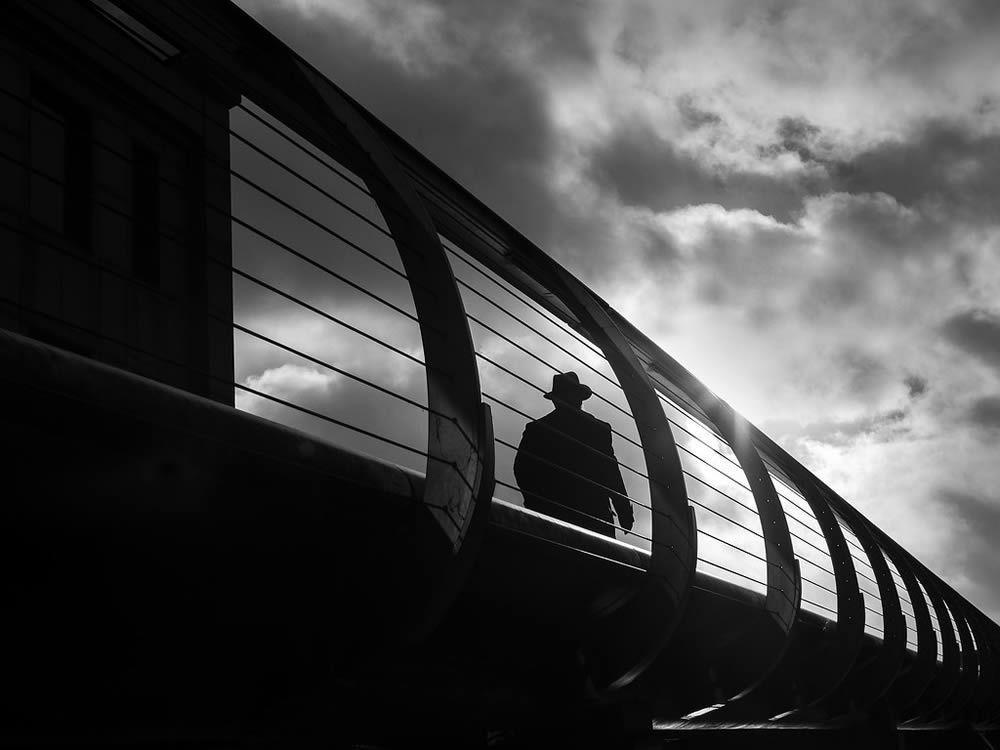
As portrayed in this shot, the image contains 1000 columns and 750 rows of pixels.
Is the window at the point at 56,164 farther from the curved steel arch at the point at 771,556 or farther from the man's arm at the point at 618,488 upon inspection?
the curved steel arch at the point at 771,556

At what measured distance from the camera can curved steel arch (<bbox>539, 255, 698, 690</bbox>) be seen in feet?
8.18

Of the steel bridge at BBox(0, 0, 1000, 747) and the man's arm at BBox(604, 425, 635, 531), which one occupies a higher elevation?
the man's arm at BBox(604, 425, 635, 531)

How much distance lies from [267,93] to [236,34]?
0.41 ft

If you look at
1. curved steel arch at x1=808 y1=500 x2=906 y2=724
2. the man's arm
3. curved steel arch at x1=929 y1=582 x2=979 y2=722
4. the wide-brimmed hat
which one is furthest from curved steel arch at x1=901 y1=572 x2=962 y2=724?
the wide-brimmed hat

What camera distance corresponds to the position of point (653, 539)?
250cm

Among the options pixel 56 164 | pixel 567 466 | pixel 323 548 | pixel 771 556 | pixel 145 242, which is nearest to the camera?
pixel 323 548

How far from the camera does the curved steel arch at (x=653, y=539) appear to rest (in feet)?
Result: 8.18

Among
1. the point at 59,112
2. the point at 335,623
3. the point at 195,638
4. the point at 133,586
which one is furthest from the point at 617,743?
the point at 59,112

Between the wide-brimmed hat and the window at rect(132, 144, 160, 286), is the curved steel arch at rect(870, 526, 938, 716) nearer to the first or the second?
the wide-brimmed hat

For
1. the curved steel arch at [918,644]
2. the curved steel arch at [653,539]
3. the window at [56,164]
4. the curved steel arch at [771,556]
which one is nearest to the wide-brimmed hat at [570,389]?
the curved steel arch at [771,556]

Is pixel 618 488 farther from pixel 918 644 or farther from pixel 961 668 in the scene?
pixel 961 668

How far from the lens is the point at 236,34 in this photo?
5.58ft

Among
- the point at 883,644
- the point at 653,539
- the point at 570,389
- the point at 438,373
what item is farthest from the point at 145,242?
the point at 438,373

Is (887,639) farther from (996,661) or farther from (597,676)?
(996,661)
